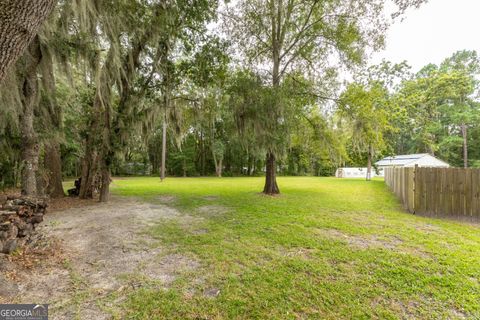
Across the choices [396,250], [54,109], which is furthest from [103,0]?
[396,250]

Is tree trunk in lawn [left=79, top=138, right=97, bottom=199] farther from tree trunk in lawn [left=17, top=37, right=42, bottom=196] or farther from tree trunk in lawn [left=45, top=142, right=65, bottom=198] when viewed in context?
tree trunk in lawn [left=17, top=37, right=42, bottom=196]

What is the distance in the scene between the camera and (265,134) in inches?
281

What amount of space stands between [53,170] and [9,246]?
5.88 m

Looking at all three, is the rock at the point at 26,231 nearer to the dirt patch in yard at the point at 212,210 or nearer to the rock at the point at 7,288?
the rock at the point at 7,288

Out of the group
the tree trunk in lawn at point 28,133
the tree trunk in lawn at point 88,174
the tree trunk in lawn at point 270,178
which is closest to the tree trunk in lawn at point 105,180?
the tree trunk in lawn at point 88,174

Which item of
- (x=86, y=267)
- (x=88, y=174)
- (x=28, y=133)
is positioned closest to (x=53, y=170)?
(x=88, y=174)

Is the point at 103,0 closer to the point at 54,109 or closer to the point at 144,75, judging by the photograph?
the point at 144,75

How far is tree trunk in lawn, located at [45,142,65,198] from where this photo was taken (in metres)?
7.07

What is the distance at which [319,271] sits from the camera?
2.51m

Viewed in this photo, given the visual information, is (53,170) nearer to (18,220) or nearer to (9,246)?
(18,220)

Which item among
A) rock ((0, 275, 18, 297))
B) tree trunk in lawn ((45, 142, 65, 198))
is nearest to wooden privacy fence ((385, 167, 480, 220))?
rock ((0, 275, 18, 297))

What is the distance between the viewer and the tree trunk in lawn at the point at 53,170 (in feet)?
23.2

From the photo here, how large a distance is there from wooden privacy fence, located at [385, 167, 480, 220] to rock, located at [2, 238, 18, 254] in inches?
301

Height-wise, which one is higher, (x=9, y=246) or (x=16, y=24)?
(x=16, y=24)
